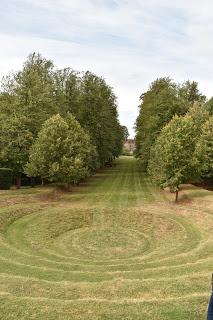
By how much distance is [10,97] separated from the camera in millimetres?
50156

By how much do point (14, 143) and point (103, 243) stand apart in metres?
20.4

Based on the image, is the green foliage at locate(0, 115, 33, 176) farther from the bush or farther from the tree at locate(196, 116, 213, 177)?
the tree at locate(196, 116, 213, 177)

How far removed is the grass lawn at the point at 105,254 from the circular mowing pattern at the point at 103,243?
2.6 inches

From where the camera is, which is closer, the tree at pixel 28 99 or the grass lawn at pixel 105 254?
the grass lawn at pixel 105 254

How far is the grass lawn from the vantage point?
40.2ft

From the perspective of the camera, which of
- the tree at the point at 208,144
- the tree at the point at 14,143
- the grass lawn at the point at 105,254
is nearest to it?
the grass lawn at the point at 105,254

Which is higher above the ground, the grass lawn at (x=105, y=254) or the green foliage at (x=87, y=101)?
the green foliage at (x=87, y=101)

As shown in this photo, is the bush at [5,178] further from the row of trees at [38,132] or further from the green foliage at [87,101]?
the green foliage at [87,101]

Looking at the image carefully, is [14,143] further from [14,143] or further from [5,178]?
[5,178]

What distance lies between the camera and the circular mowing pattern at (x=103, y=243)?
2586 cm

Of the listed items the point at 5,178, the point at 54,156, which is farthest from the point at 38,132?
the point at 5,178

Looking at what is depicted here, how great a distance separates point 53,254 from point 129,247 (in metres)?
5.42

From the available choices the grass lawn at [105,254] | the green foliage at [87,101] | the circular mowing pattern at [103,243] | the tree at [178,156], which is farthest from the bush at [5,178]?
the green foliage at [87,101]

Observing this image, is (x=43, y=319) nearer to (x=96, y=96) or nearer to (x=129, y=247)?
(x=129, y=247)
